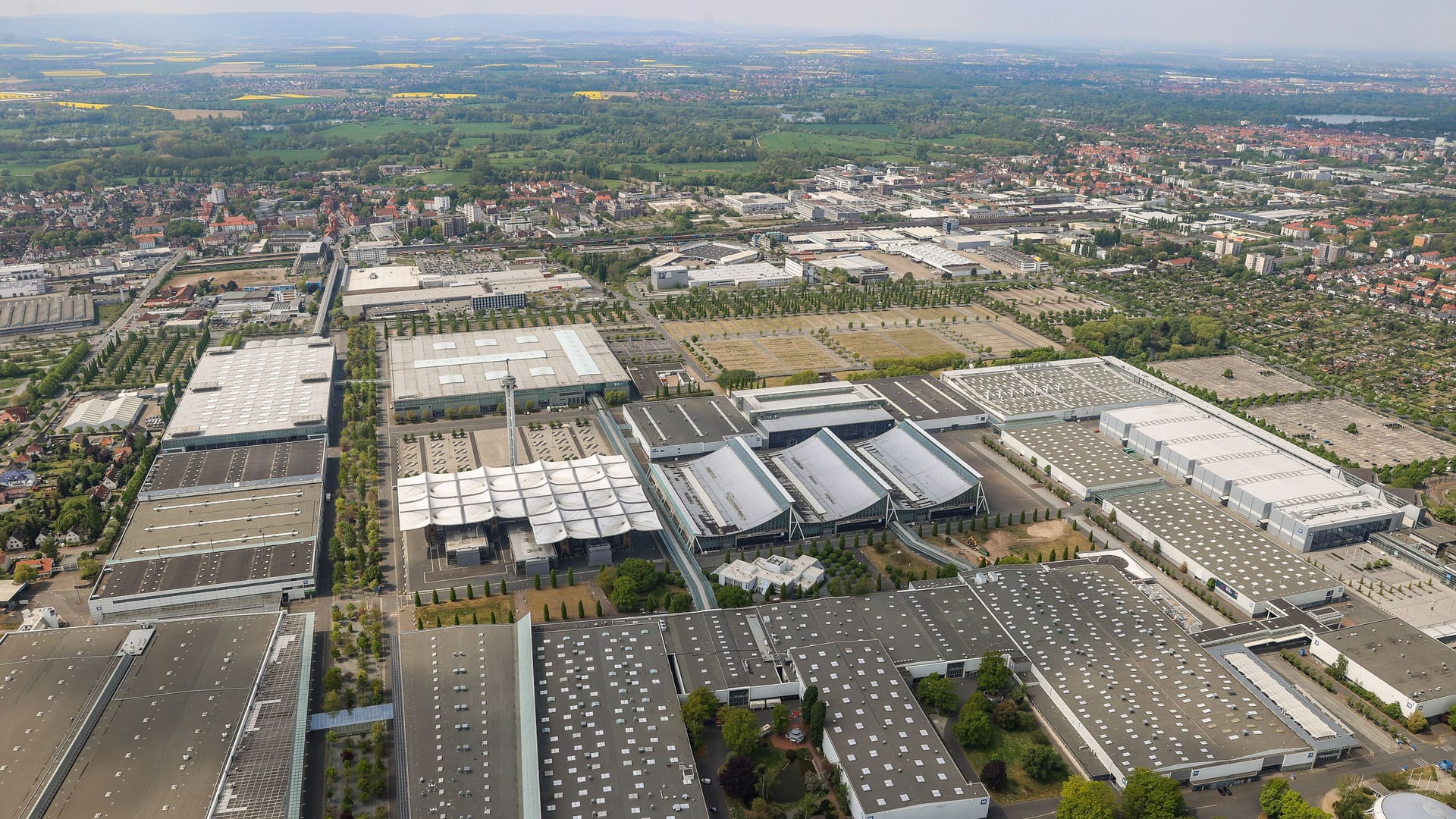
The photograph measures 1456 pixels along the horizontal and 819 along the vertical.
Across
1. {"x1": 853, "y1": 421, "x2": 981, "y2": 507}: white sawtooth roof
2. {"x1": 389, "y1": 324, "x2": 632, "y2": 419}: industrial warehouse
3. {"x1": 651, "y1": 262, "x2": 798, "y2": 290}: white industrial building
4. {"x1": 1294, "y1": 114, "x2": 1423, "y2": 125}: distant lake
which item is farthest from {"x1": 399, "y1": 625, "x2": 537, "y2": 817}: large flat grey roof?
{"x1": 1294, "y1": 114, "x2": 1423, "y2": 125}: distant lake

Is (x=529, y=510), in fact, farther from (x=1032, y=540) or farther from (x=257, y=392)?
(x=257, y=392)

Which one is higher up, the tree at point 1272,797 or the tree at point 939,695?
the tree at point 1272,797

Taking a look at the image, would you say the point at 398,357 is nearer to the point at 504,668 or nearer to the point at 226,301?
the point at 226,301

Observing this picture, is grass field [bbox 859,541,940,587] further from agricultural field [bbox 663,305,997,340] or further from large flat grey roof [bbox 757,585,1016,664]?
agricultural field [bbox 663,305,997,340]

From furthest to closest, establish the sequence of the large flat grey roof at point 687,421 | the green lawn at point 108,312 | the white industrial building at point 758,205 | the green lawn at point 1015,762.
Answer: the white industrial building at point 758,205, the green lawn at point 108,312, the large flat grey roof at point 687,421, the green lawn at point 1015,762

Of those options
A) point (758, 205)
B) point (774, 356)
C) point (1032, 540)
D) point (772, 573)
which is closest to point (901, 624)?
point (772, 573)

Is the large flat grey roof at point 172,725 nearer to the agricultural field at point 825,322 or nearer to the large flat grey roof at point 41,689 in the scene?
the large flat grey roof at point 41,689

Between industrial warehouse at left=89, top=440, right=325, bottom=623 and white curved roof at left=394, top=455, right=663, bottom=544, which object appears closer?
industrial warehouse at left=89, top=440, right=325, bottom=623

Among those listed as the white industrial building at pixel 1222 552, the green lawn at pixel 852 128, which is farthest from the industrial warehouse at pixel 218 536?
the green lawn at pixel 852 128
